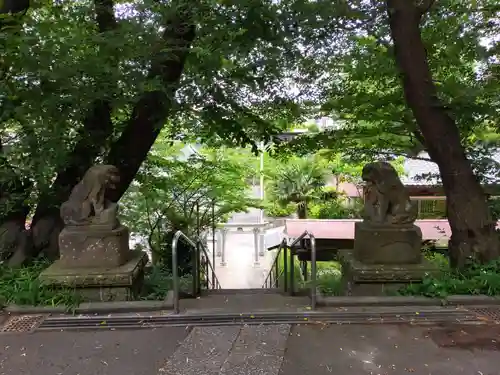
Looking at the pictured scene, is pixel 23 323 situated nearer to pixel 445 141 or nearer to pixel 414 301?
pixel 414 301

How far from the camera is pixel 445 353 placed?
3.37 meters

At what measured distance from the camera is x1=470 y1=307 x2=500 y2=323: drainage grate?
3979 millimetres

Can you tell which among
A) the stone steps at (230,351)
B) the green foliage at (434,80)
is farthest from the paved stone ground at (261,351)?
the green foliage at (434,80)

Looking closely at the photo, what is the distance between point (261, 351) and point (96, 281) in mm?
2148

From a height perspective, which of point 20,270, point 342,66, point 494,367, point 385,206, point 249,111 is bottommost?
point 494,367

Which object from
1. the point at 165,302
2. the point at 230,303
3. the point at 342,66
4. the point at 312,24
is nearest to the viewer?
the point at 165,302

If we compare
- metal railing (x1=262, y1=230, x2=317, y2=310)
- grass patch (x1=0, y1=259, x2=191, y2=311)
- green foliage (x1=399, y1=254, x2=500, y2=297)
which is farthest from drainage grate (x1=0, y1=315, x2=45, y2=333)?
green foliage (x1=399, y1=254, x2=500, y2=297)

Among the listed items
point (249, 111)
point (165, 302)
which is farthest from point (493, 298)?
point (249, 111)

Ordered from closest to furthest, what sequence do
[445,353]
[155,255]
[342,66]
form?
[445,353], [342,66], [155,255]

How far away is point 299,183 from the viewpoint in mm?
19125

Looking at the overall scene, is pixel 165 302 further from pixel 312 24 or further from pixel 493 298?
pixel 312 24

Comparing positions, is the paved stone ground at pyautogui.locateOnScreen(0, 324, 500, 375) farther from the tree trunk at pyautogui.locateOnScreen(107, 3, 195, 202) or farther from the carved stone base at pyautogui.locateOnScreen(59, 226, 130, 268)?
the tree trunk at pyautogui.locateOnScreen(107, 3, 195, 202)

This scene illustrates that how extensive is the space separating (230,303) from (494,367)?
2637mm

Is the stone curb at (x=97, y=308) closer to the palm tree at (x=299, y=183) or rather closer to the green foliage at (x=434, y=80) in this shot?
the green foliage at (x=434, y=80)
